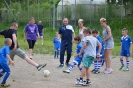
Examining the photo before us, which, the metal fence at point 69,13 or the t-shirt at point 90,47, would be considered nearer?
the t-shirt at point 90,47

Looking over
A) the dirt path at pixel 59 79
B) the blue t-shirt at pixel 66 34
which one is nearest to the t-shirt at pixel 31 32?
the blue t-shirt at pixel 66 34

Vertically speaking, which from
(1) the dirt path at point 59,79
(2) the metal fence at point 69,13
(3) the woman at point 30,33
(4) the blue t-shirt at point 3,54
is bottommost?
(2) the metal fence at point 69,13

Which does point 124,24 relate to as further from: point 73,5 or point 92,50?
point 92,50

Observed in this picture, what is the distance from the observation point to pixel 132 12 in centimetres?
3484

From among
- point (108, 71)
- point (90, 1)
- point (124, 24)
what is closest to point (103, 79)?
point (108, 71)

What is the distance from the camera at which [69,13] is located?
122 ft

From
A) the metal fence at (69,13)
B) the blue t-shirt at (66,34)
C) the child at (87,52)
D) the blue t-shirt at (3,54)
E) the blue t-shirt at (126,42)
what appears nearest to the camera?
the blue t-shirt at (3,54)

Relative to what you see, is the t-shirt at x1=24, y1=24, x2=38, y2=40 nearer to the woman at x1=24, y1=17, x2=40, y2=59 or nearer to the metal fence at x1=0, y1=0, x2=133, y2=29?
the woman at x1=24, y1=17, x2=40, y2=59

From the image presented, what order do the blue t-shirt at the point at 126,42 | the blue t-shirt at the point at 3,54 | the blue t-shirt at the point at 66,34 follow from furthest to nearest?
1. the blue t-shirt at the point at 66,34
2. the blue t-shirt at the point at 126,42
3. the blue t-shirt at the point at 3,54

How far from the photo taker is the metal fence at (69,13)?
116ft

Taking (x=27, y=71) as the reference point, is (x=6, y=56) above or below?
above

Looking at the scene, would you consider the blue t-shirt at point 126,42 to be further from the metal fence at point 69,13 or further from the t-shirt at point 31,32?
the metal fence at point 69,13

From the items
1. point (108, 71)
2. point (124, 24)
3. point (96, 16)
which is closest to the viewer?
point (108, 71)

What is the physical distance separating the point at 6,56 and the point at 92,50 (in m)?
2.34
